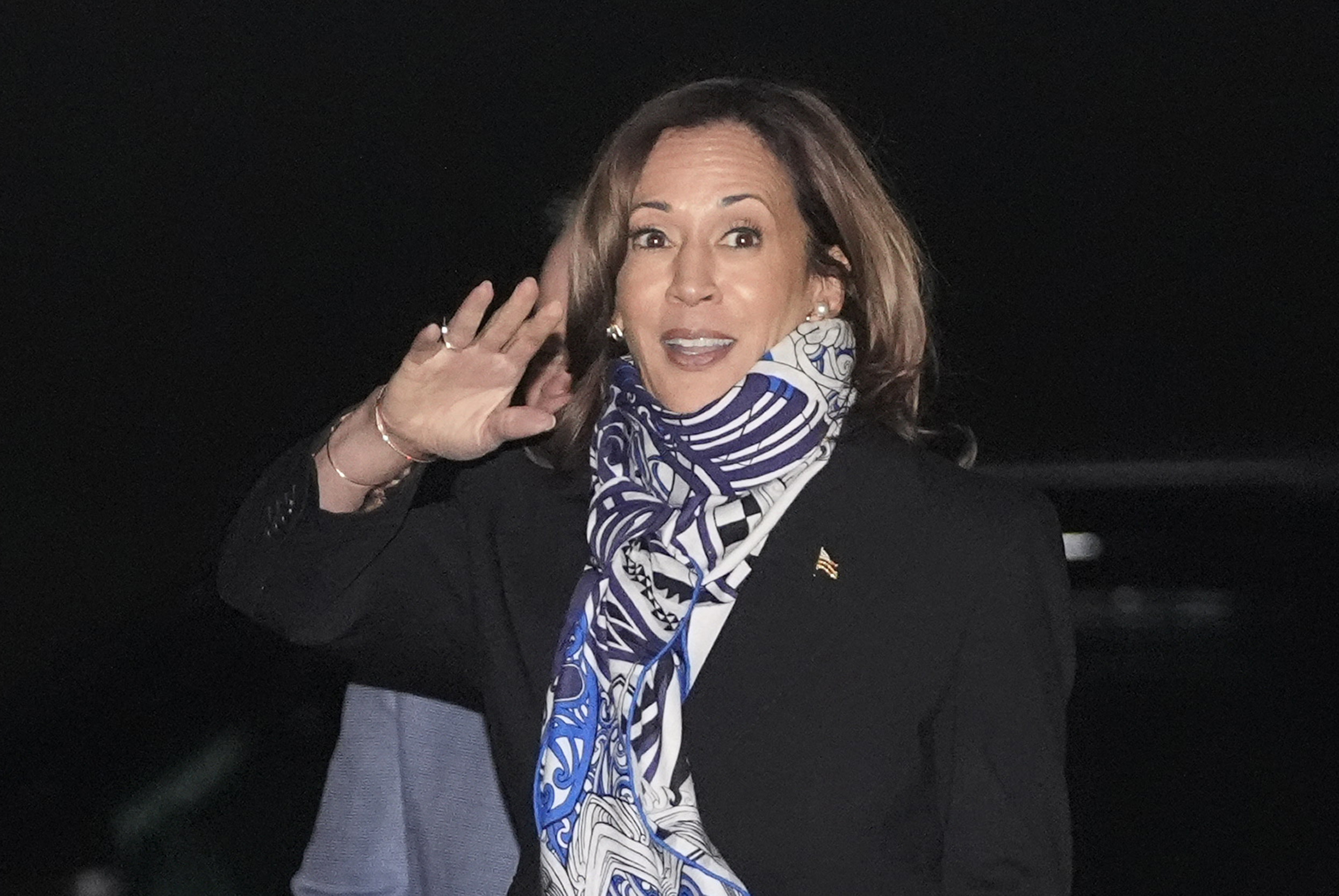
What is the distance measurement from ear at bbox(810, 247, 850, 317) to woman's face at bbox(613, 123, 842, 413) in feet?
0.07

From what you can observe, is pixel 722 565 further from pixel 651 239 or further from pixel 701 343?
pixel 651 239

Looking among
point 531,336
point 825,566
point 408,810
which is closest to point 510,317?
point 531,336

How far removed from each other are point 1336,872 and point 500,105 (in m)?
3.07

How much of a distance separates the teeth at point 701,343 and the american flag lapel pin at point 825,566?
0.22 m

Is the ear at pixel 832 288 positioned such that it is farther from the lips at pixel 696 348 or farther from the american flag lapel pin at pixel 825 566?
the american flag lapel pin at pixel 825 566

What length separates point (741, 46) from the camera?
16.4 ft

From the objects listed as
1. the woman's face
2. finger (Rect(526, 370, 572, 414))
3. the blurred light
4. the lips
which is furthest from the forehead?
the blurred light

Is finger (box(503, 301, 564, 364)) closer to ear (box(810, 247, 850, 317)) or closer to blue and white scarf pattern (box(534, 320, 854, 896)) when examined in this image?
blue and white scarf pattern (box(534, 320, 854, 896))

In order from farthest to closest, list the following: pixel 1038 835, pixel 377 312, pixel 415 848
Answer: pixel 377 312, pixel 415 848, pixel 1038 835

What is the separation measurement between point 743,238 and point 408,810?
2.27ft

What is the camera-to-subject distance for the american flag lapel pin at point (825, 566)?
1.76m

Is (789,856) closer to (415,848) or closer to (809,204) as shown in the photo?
(415,848)

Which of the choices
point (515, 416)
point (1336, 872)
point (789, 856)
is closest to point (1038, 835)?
point (789, 856)

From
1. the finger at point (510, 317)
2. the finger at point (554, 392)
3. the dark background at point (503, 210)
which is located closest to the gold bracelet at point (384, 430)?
the finger at point (510, 317)
